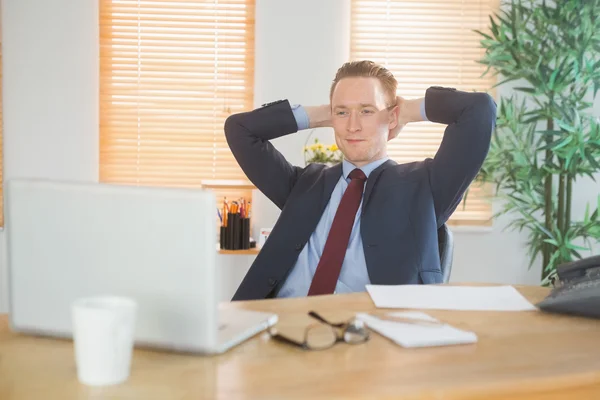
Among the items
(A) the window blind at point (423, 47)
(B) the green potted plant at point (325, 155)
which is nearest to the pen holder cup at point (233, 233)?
(B) the green potted plant at point (325, 155)

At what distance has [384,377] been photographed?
962 mm

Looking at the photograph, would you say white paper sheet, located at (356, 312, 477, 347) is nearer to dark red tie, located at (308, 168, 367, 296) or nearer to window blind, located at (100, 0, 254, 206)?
dark red tie, located at (308, 168, 367, 296)

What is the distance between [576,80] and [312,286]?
2251 millimetres

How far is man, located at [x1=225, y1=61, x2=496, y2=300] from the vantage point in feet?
6.75

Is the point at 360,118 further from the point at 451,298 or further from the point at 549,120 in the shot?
the point at 549,120

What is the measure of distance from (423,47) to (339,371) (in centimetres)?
333

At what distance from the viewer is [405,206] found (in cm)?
212

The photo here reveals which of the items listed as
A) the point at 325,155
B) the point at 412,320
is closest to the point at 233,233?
the point at 325,155

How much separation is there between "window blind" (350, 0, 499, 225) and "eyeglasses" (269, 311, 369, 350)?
9.60 ft

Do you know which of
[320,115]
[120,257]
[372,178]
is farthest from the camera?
[320,115]

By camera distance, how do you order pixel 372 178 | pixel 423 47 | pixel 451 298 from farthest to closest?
pixel 423 47 < pixel 372 178 < pixel 451 298

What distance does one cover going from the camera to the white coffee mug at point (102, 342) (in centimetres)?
90

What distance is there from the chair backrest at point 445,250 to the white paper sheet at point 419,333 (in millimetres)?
Result: 818

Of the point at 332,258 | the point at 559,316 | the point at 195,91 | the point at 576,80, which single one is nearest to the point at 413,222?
the point at 332,258
